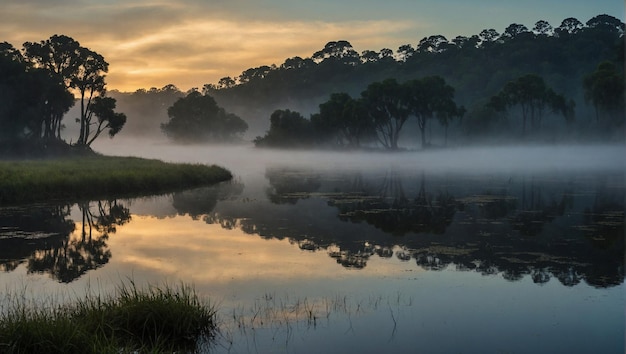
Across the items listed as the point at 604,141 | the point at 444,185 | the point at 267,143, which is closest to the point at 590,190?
the point at 444,185

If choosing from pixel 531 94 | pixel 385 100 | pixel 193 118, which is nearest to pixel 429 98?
pixel 385 100

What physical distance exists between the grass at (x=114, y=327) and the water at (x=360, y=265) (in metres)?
0.66

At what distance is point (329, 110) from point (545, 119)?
6282 cm

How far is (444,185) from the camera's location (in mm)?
45938

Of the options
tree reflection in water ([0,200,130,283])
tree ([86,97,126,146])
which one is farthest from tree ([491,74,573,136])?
tree reflection in water ([0,200,130,283])

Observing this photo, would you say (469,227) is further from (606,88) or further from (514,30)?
(514,30)

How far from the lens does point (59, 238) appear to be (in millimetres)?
22422

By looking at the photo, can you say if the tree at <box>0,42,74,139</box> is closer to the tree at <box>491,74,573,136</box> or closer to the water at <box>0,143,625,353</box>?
the water at <box>0,143,625,353</box>

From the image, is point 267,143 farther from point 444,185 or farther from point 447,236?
point 447,236

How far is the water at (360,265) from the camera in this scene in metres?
11.7

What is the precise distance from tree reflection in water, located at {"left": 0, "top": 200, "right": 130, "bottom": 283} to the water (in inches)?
2.8

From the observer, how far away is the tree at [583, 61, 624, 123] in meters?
93.8

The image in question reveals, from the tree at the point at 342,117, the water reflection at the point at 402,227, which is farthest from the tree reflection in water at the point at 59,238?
the tree at the point at 342,117

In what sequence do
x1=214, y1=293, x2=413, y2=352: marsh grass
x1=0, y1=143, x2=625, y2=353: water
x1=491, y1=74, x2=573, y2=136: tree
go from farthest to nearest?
x1=491, y1=74, x2=573, y2=136: tree < x1=0, y1=143, x2=625, y2=353: water < x1=214, y1=293, x2=413, y2=352: marsh grass
